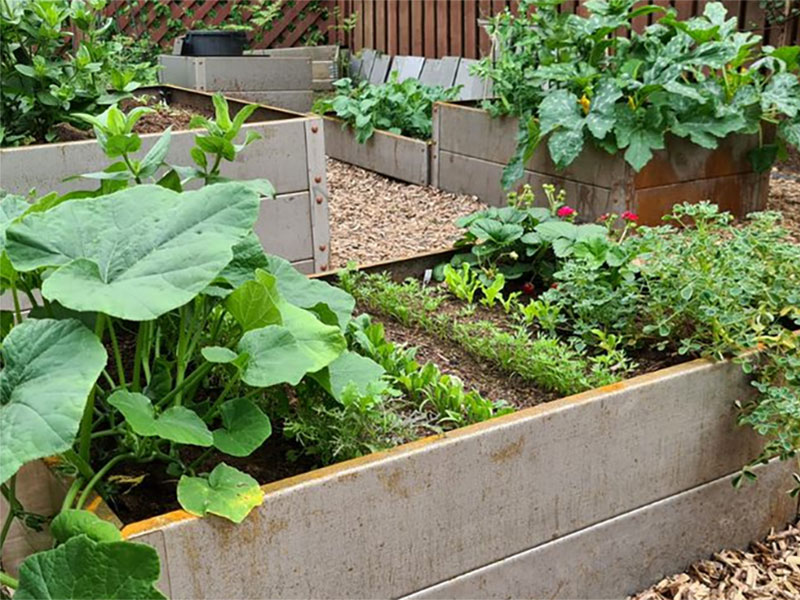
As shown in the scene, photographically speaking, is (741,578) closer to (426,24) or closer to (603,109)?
(603,109)

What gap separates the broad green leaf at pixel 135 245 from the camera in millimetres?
1243

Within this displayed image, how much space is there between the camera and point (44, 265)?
1.31 m

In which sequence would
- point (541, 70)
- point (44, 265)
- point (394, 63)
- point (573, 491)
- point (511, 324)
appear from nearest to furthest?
point (44, 265), point (573, 491), point (511, 324), point (541, 70), point (394, 63)

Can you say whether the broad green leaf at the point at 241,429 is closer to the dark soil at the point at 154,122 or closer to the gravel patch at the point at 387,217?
the dark soil at the point at 154,122

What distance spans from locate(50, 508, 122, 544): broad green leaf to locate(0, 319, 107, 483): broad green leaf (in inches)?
7.6

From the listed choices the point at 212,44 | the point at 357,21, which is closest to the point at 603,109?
the point at 212,44

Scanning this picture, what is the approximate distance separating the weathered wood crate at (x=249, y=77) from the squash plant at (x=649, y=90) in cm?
323

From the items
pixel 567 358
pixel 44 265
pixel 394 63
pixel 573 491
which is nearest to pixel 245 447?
pixel 44 265

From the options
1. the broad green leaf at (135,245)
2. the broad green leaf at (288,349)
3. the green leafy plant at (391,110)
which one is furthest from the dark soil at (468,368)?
the green leafy plant at (391,110)

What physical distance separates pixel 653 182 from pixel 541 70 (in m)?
0.73

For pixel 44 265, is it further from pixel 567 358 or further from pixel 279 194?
pixel 279 194

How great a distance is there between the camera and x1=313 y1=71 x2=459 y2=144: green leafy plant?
5555 mm

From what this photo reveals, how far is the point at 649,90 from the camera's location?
383 centimetres

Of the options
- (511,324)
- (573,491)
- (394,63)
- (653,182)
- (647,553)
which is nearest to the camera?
(573,491)
